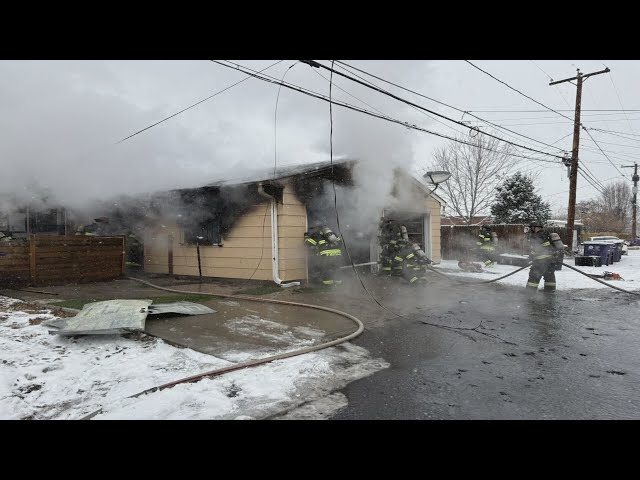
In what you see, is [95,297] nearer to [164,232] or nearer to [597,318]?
[164,232]

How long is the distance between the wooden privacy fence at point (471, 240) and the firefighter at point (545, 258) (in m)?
9.10

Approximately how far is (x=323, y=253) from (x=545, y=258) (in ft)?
16.8

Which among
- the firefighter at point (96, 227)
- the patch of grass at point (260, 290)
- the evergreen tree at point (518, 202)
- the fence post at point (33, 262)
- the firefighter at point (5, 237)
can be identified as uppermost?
the evergreen tree at point (518, 202)

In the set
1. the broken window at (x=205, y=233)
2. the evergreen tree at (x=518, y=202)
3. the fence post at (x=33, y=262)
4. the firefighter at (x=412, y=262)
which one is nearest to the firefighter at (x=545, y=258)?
the firefighter at (x=412, y=262)

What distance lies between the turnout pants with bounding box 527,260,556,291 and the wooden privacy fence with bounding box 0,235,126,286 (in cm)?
1058

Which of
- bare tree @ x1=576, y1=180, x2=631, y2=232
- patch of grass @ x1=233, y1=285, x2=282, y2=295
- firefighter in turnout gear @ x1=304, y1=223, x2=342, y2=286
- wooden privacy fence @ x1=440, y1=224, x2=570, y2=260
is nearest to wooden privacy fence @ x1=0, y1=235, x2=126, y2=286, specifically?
patch of grass @ x1=233, y1=285, x2=282, y2=295

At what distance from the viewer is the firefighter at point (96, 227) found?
Result: 11.5 m

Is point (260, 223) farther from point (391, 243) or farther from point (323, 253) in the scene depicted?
point (391, 243)

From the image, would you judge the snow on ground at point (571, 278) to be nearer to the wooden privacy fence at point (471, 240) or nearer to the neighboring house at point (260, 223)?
the neighboring house at point (260, 223)

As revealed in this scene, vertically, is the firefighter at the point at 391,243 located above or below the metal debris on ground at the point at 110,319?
above

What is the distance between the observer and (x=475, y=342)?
5.02m

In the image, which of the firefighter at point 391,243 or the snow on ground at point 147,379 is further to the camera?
the firefighter at point 391,243

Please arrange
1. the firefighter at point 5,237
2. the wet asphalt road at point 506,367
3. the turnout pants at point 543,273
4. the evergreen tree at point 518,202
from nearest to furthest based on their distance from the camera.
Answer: the wet asphalt road at point 506,367
the firefighter at point 5,237
the turnout pants at point 543,273
the evergreen tree at point 518,202

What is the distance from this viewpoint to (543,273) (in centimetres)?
879
